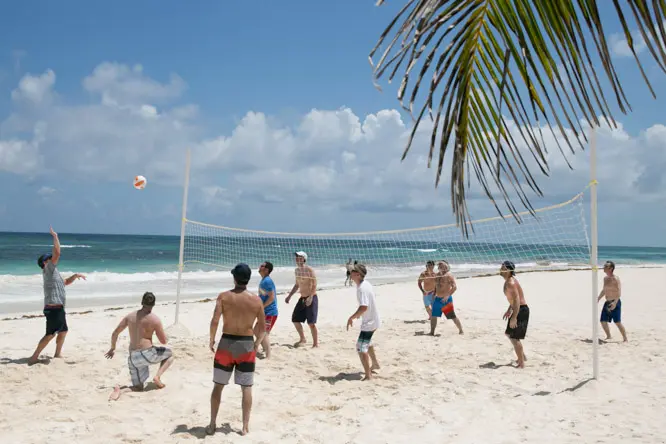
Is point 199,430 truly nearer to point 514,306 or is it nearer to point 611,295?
point 514,306

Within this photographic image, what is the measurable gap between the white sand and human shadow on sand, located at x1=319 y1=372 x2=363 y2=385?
4 centimetres

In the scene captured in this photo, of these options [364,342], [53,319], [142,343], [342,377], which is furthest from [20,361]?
[364,342]

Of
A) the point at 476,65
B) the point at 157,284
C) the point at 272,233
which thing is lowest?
the point at 157,284

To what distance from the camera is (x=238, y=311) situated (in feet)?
13.6

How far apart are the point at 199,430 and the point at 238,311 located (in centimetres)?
109

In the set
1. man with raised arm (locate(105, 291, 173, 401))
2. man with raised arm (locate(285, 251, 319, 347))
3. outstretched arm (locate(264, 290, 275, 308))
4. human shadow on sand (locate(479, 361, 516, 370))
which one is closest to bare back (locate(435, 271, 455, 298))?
human shadow on sand (locate(479, 361, 516, 370))

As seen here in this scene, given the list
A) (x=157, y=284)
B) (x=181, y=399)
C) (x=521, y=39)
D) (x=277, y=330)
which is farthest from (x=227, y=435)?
(x=157, y=284)

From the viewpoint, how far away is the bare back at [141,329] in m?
5.14

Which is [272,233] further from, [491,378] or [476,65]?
[476,65]

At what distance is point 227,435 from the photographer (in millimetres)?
4176

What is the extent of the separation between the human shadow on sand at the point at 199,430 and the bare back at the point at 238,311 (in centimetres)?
84

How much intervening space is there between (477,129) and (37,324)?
942 centimetres

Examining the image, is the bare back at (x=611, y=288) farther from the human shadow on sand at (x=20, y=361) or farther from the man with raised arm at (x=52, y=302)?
the human shadow on sand at (x=20, y=361)

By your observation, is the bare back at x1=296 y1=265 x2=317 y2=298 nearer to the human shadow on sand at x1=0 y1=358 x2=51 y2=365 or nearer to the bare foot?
the bare foot
